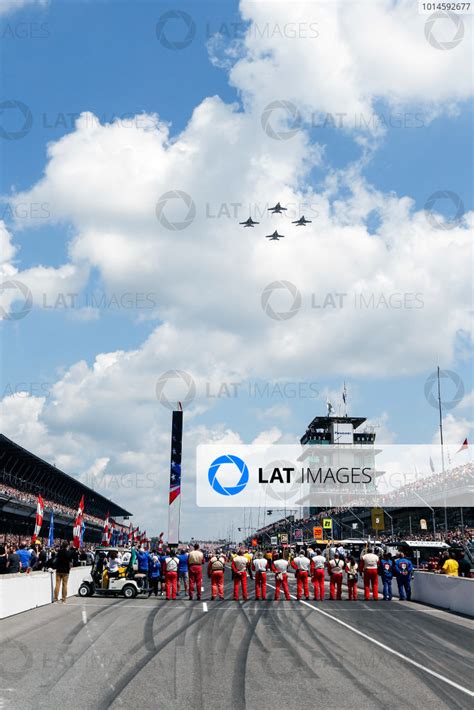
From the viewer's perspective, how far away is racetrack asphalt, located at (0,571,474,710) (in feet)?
25.8

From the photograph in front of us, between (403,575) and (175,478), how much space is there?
107 ft

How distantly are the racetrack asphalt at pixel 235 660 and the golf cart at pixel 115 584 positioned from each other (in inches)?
187

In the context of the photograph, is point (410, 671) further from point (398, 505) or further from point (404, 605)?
point (398, 505)

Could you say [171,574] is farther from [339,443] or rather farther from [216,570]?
[339,443]

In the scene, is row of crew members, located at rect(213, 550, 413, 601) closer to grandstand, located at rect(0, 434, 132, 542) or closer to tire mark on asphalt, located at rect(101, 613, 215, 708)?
tire mark on asphalt, located at rect(101, 613, 215, 708)

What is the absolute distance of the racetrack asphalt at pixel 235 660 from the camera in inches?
310

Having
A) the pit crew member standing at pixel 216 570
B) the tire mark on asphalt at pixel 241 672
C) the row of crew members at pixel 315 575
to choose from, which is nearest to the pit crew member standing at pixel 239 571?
the row of crew members at pixel 315 575

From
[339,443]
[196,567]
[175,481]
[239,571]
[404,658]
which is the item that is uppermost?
[339,443]

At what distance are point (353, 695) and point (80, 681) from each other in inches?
134

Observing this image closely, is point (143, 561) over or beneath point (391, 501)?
beneath

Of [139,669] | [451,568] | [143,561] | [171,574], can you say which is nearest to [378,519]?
[143,561]

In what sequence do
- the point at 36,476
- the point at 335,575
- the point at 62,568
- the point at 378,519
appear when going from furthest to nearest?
the point at 36,476 → the point at 378,519 → the point at 335,575 → the point at 62,568

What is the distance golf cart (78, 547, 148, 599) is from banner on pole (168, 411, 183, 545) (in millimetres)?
29026

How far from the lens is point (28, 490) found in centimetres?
6662
